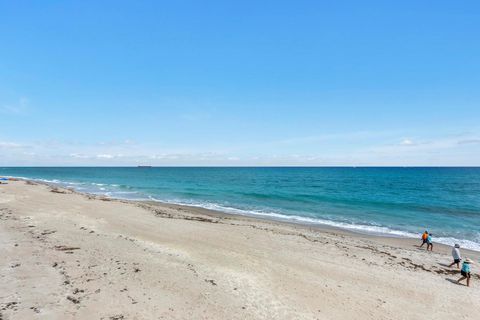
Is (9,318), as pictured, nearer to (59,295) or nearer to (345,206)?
(59,295)

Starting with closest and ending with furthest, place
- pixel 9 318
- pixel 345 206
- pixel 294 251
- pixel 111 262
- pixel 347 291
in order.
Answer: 1. pixel 9 318
2. pixel 347 291
3. pixel 111 262
4. pixel 294 251
5. pixel 345 206

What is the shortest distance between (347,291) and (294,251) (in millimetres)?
4890

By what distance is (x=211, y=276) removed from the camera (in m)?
10.8

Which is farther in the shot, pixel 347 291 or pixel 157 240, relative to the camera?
pixel 157 240

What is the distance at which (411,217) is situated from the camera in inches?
1169

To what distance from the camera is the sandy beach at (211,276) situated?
8.52 metres

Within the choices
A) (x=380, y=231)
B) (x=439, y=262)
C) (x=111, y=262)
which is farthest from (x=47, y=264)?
(x=380, y=231)

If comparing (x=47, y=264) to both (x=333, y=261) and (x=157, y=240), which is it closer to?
(x=157, y=240)

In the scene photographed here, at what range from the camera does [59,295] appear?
8750mm

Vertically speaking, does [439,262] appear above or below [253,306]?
below

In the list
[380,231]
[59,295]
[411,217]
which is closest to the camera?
[59,295]

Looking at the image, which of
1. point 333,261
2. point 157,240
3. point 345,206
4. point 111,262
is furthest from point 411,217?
point 111,262

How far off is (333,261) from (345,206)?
2316 centimetres

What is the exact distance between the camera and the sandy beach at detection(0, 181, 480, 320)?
8.52 m
